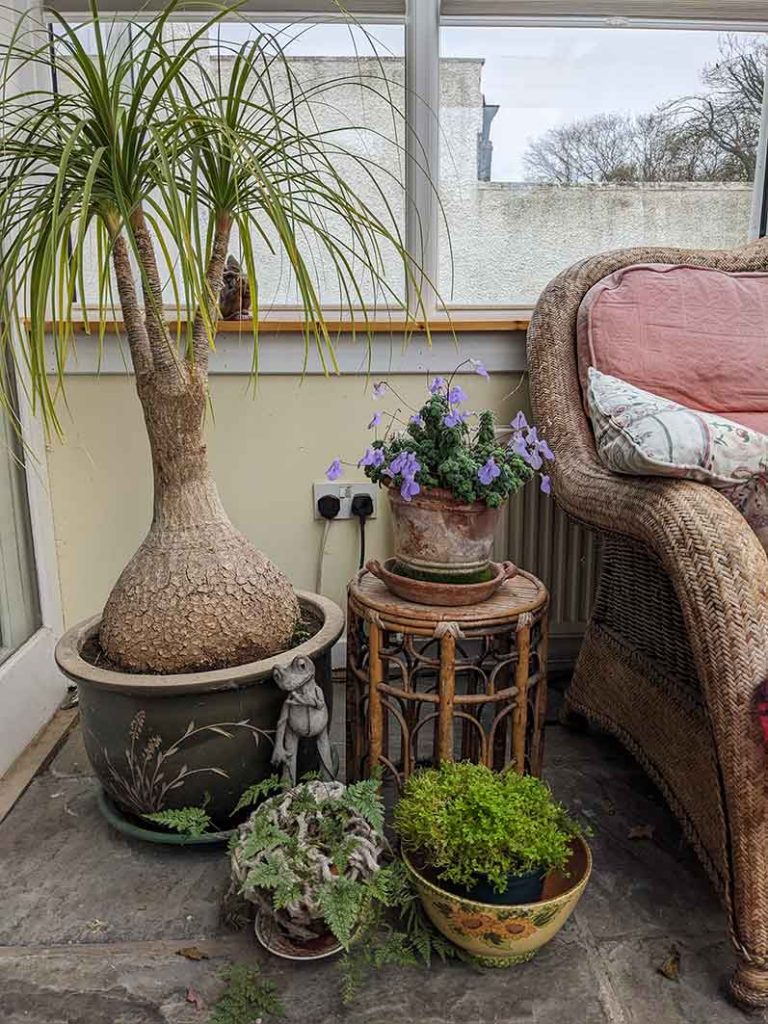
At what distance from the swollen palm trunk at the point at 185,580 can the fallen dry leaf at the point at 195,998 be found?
0.45 metres

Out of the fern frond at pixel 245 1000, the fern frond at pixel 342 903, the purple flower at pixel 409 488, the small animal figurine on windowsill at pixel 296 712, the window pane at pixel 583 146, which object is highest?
the window pane at pixel 583 146

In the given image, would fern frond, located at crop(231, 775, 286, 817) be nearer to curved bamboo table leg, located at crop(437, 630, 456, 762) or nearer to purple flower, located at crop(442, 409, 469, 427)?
curved bamboo table leg, located at crop(437, 630, 456, 762)

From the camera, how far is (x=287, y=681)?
119cm

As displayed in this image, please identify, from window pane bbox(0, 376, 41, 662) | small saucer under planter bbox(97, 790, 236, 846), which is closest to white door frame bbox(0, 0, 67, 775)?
window pane bbox(0, 376, 41, 662)

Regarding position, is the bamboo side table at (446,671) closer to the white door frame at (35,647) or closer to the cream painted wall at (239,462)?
the cream painted wall at (239,462)

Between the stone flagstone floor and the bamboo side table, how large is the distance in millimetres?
256

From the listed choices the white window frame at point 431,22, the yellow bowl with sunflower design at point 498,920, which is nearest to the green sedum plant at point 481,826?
the yellow bowl with sunflower design at point 498,920

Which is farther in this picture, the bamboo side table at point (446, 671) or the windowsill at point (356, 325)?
the windowsill at point (356, 325)

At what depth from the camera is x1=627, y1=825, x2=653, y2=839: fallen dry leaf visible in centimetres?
131

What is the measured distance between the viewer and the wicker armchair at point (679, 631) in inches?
36.3

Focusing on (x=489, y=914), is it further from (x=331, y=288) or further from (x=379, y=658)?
(x=331, y=288)

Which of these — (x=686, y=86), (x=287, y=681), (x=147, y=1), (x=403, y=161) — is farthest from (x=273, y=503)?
(x=686, y=86)

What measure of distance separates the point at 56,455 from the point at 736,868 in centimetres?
158

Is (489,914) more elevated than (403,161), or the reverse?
(403,161)
